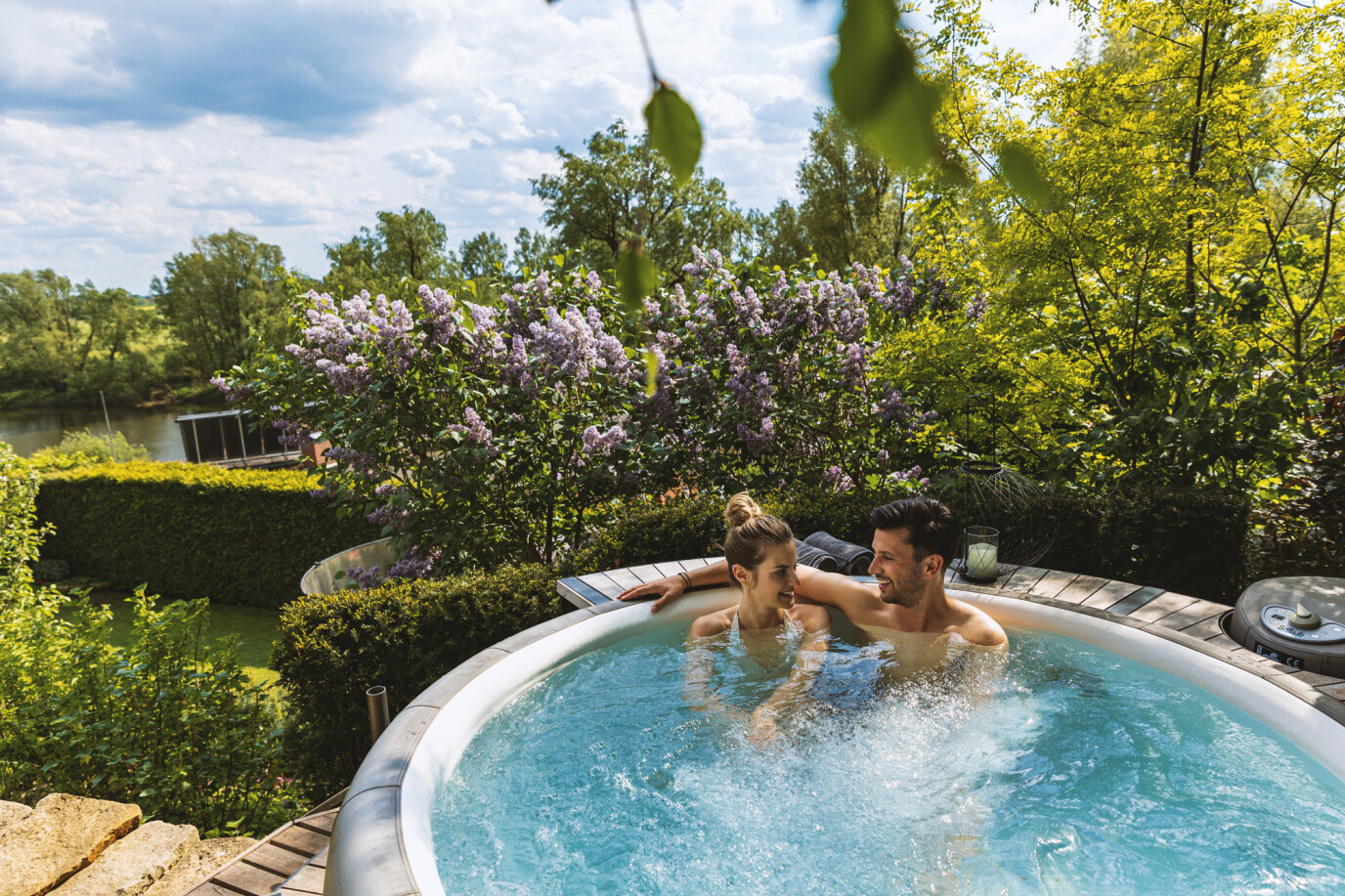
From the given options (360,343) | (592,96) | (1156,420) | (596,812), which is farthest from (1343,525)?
(360,343)

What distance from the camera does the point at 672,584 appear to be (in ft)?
12.4

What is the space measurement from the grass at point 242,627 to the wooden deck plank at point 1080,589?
238 inches

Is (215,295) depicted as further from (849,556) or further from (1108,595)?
(1108,595)

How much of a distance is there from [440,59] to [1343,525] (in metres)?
5.50

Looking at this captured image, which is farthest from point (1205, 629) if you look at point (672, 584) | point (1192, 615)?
point (672, 584)

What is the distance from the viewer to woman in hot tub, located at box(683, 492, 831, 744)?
10.5ft

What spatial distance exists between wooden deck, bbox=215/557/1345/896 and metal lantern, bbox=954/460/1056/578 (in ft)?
1.77

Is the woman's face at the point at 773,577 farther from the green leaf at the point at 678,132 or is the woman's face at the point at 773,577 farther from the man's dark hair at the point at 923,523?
the green leaf at the point at 678,132

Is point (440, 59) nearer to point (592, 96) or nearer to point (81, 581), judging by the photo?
point (592, 96)

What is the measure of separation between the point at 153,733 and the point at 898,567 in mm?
3442

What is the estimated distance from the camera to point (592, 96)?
708mm

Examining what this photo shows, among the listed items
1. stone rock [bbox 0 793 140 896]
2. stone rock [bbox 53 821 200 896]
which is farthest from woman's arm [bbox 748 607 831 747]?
stone rock [bbox 0 793 140 896]

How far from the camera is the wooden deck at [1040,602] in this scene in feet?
7.83

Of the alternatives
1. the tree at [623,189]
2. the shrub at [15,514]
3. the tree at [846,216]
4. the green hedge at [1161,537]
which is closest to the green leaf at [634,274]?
the tree at [623,189]
